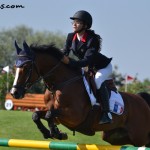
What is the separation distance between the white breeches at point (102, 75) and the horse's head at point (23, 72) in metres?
1.06

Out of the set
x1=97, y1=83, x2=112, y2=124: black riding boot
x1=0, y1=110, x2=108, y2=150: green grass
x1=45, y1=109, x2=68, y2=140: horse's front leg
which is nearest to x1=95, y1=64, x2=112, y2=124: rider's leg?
x1=97, y1=83, x2=112, y2=124: black riding boot

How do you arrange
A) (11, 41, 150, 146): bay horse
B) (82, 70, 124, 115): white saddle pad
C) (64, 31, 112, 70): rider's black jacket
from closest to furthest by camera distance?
(11, 41, 150, 146): bay horse < (64, 31, 112, 70): rider's black jacket < (82, 70, 124, 115): white saddle pad

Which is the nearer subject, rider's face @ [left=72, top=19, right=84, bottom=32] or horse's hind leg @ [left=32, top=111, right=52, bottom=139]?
horse's hind leg @ [left=32, top=111, right=52, bottom=139]

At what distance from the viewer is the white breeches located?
7.84m

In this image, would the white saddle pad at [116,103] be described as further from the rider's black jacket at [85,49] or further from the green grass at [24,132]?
the green grass at [24,132]

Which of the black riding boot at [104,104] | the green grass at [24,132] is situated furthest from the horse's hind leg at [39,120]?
the green grass at [24,132]

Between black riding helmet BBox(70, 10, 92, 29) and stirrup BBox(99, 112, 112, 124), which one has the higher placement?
black riding helmet BBox(70, 10, 92, 29)

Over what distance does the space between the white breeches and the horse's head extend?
1.06 metres

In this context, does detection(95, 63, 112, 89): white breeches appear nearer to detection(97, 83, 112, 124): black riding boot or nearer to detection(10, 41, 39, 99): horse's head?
detection(97, 83, 112, 124): black riding boot

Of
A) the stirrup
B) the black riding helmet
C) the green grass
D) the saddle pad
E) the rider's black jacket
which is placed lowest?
the green grass

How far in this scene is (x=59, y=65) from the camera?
7.55 meters

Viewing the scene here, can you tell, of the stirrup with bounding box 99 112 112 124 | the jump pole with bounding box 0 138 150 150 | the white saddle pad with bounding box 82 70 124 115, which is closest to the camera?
the jump pole with bounding box 0 138 150 150

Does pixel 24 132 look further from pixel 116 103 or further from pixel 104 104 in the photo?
pixel 104 104

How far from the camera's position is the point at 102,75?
26.0 feet
